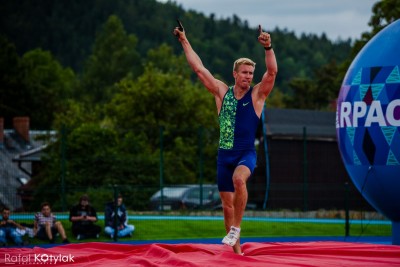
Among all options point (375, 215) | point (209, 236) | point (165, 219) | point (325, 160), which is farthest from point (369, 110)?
point (325, 160)

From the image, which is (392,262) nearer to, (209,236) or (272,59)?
(272,59)

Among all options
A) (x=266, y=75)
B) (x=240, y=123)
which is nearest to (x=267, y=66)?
(x=266, y=75)

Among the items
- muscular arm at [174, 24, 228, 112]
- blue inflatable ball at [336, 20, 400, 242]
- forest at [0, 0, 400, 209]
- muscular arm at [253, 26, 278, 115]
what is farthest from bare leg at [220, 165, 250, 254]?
forest at [0, 0, 400, 209]

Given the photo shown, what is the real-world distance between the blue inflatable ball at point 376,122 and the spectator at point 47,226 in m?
6.54

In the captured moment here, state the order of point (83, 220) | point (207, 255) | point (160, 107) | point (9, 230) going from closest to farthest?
point (207, 255) → point (9, 230) → point (83, 220) → point (160, 107)

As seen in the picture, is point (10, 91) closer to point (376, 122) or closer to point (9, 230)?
point (9, 230)

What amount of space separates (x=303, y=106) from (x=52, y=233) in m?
52.8

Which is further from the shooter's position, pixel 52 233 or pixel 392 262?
pixel 52 233

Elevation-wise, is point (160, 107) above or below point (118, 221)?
above

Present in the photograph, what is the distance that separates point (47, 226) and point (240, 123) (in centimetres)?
889

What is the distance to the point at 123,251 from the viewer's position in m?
10.9

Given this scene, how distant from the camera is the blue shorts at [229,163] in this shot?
1063 cm

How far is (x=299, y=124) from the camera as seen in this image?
32.9 meters

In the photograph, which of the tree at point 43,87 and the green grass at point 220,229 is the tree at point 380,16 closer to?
the green grass at point 220,229
